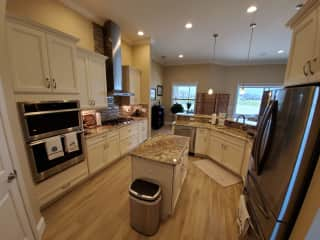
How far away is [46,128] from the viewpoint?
1729 millimetres

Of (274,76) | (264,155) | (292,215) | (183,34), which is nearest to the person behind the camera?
(292,215)

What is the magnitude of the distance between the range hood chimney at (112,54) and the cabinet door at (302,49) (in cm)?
316

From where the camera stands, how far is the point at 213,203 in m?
2.06

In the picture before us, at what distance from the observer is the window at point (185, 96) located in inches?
277

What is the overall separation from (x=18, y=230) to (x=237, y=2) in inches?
169

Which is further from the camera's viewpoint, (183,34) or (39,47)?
(183,34)

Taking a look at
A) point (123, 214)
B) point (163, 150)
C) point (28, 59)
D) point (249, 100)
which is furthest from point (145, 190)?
point (249, 100)

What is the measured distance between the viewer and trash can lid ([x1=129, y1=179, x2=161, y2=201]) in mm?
1430

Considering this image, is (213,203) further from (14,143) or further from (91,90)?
(91,90)

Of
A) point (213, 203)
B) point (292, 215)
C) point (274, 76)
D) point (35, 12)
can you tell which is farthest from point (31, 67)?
point (274, 76)

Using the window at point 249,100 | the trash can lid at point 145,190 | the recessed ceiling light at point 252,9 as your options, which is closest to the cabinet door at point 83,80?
the trash can lid at point 145,190

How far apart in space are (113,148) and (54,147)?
130 cm

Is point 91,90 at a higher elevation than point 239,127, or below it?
higher

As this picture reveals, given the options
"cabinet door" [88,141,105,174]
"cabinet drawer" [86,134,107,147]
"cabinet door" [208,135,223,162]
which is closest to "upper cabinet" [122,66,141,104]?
"cabinet drawer" [86,134,107,147]
